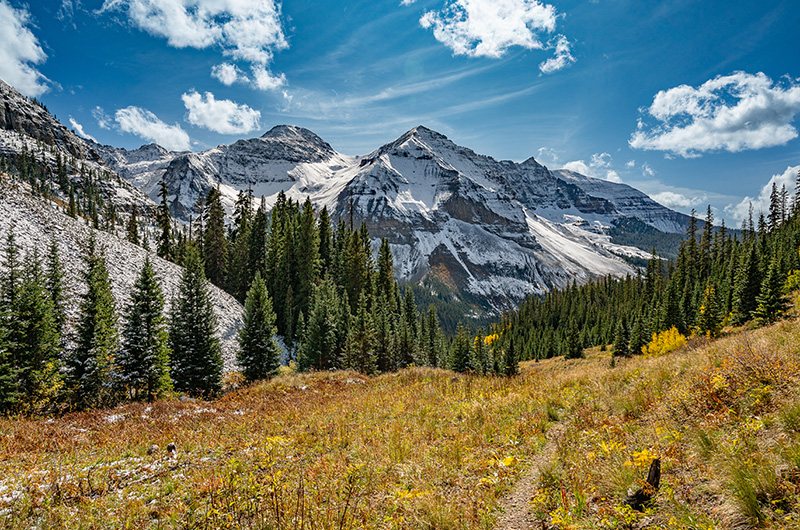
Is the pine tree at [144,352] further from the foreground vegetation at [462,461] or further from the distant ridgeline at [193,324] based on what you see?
the foreground vegetation at [462,461]

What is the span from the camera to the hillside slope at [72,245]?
31.9 meters

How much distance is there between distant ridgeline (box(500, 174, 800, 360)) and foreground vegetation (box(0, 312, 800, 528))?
105ft

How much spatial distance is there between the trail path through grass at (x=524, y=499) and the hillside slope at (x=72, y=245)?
1311 inches

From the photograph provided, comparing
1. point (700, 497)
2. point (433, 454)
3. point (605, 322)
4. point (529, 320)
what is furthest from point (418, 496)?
point (529, 320)

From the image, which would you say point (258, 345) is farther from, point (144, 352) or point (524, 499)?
point (524, 499)

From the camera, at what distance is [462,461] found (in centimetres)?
690

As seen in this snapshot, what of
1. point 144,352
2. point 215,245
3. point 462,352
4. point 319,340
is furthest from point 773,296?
point 215,245

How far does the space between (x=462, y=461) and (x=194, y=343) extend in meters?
27.5

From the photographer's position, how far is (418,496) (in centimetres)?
533

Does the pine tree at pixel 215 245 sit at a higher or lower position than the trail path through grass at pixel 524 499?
higher

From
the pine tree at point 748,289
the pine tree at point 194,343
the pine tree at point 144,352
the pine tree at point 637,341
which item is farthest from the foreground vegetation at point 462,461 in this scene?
the pine tree at point 637,341

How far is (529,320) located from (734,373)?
133 m

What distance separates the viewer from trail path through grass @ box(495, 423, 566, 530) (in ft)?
15.8

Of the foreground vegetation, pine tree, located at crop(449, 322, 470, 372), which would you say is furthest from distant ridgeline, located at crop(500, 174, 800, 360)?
the foreground vegetation
